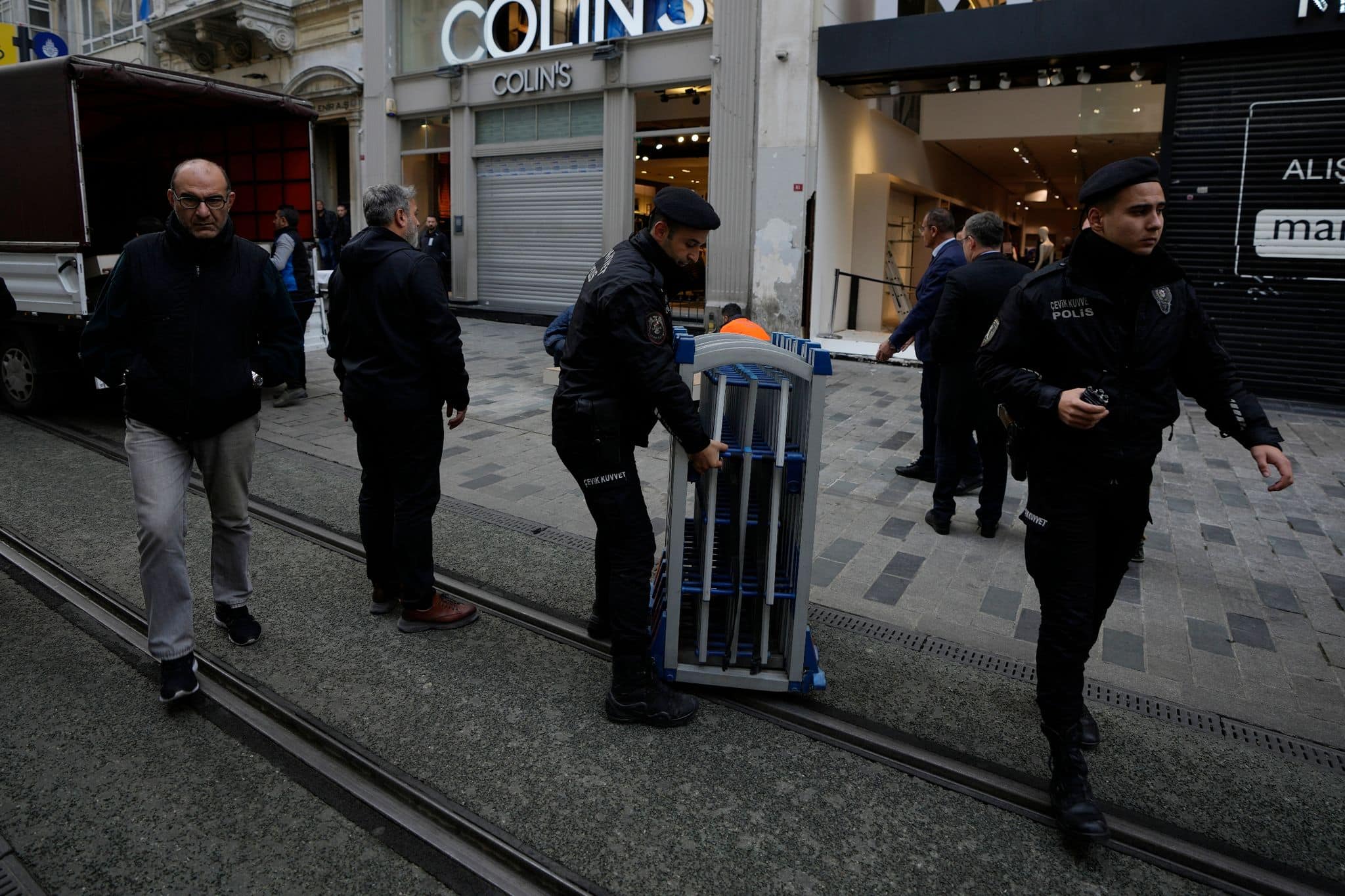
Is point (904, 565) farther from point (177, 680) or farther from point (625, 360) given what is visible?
point (177, 680)

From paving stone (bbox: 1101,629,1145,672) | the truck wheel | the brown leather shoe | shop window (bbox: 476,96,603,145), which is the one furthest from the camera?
shop window (bbox: 476,96,603,145)

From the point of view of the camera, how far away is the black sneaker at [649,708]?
3252mm

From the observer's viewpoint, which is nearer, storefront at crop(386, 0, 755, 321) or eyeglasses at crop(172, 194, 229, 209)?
eyeglasses at crop(172, 194, 229, 209)

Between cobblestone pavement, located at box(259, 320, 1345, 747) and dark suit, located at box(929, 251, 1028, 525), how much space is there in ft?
0.99

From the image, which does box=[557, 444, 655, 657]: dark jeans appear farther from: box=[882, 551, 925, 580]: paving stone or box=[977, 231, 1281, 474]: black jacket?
box=[882, 551, 925, 580]: paving stone

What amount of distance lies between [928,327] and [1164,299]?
371 cm

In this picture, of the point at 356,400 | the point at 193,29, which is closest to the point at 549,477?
the point at 356,400

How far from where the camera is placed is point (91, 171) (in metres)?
9.42

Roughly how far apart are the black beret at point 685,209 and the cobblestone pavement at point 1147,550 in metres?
2.13

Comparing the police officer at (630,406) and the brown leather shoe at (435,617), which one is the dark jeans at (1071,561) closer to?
the police officer at (630,406)

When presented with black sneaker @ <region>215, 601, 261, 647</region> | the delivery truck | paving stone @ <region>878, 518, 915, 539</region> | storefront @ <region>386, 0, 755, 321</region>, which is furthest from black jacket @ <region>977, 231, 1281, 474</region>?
storefront @ <region>386, 0, 755, 321</region>

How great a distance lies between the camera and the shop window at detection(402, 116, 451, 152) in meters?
17.8

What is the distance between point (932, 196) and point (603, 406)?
17661 millimetres

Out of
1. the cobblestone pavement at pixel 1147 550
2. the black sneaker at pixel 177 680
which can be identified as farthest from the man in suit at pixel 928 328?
the black sneaker at pixel 177 680
